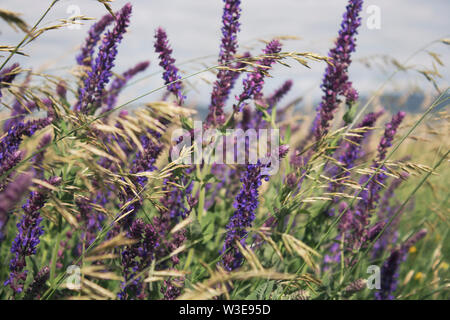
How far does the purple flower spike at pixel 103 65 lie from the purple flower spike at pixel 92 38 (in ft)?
2.49

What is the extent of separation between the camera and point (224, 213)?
9.58ft

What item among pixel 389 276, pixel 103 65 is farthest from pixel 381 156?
pixel 103 65

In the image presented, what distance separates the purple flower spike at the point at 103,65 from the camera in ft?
7.08

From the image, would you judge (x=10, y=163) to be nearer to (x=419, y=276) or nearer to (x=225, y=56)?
(x=225, y=56)

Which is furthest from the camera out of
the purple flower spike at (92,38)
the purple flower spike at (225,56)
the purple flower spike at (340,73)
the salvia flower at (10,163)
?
the purple flower spike at (92,38)

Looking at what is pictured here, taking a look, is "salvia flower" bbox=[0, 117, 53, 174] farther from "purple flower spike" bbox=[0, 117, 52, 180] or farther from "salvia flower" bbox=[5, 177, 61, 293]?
"salvia flower" bbox=[5, 177, 61, 293]

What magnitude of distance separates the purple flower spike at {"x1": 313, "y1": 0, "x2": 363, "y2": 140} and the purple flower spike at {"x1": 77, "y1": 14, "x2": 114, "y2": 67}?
176 centimetres

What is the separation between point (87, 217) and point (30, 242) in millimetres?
685

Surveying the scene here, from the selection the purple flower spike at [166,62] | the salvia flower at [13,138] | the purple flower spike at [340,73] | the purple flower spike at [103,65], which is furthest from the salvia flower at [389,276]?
the salvia flower at [13,138]

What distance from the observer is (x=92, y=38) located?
3031mm

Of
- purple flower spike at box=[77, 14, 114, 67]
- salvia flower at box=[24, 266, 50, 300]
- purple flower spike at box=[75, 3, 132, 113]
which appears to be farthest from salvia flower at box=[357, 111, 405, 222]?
purple flower spike at box=[77, 14, 114, 67]

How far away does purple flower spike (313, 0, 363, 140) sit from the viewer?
2559mm

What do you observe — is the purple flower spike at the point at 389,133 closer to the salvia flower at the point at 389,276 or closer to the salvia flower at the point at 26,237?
the salvia flower at the point at 389,276
